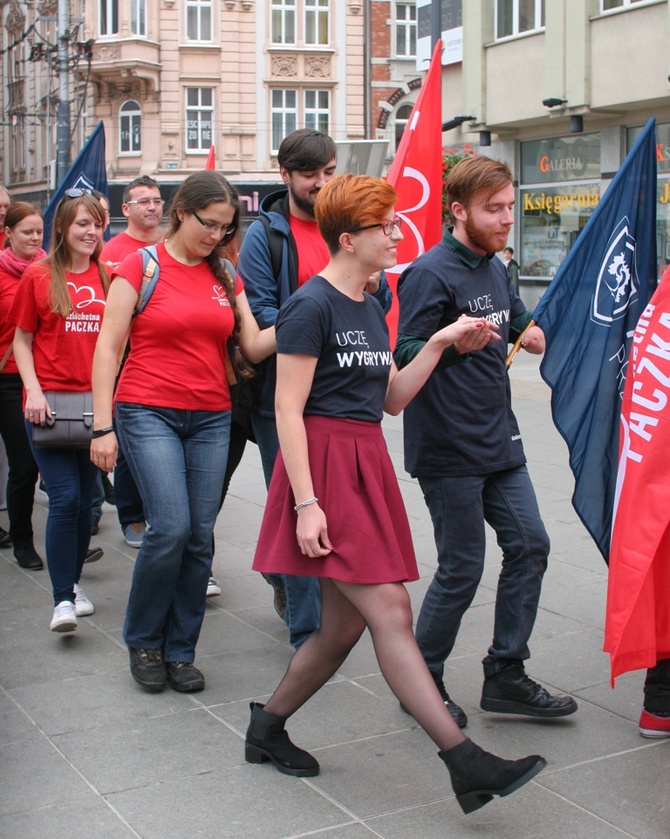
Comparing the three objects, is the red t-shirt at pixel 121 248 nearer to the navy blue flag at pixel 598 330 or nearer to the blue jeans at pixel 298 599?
the blue jeans at pixel 298 599

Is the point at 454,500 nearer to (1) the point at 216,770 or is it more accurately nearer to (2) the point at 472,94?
(1) the point at 216,770

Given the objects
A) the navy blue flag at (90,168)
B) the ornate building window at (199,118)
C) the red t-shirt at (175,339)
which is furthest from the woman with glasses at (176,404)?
the ornate building window at (199,118)

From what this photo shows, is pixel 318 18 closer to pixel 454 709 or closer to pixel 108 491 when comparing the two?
pixel 108 491

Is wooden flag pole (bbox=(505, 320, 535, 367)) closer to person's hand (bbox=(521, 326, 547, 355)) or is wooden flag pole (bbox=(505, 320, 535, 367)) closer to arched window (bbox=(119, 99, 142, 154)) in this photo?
person's hand (bbox=(521, 326, 547, 355))

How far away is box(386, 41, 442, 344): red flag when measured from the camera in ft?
26.1

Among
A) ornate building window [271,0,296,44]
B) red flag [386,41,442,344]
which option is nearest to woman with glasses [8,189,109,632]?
red flag [386,41,442,344]

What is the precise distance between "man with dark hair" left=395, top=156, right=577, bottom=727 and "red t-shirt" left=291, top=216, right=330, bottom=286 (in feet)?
2.46

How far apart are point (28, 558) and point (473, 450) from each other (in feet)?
10.7

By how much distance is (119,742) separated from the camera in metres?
3.98

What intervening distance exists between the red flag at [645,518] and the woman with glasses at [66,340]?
2.49 meters

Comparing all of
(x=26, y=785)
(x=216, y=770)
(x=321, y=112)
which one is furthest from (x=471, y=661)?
(x=321, y=112)

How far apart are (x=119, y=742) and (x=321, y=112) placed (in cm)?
4120

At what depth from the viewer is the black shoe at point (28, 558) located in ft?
21.0

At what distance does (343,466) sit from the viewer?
3531 mm
